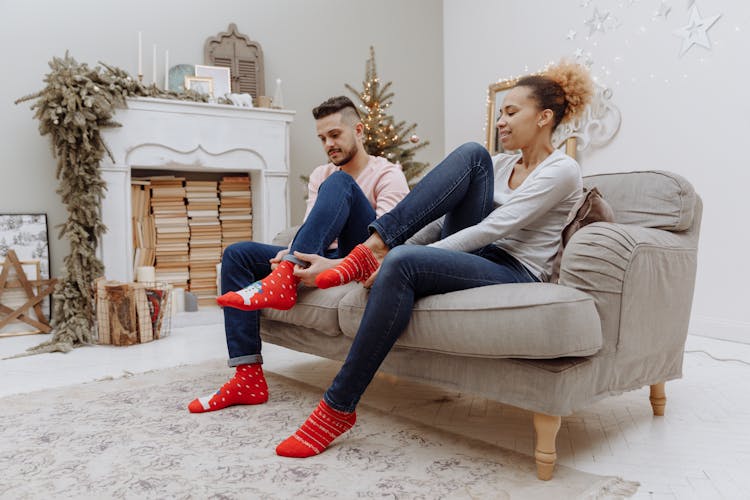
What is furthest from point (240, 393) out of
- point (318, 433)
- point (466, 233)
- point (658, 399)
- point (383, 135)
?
point (383, 135)

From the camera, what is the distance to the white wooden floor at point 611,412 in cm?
153

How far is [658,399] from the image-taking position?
1919 millimetres

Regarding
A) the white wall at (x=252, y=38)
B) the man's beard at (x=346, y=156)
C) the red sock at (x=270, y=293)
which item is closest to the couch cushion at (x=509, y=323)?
the red sock at (x=270, y=293)

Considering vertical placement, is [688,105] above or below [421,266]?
above

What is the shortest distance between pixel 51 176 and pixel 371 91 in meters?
2.25

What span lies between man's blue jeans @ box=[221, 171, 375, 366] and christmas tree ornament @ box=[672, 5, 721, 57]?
2448 mm

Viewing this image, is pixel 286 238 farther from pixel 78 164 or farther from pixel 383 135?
pixel 383 135

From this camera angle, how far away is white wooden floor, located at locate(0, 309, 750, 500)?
5.01 ft

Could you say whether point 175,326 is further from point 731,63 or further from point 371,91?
point 731,63

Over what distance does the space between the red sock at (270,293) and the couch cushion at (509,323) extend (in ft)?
1.43

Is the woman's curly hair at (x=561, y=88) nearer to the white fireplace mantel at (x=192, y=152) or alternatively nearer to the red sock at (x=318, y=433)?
the red sock at (x=318, y=433)

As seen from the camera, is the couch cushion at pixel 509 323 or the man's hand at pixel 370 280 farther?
the man's hand at pixel 370 280

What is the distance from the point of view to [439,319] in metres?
1.56

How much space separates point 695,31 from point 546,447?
9.56 feet
